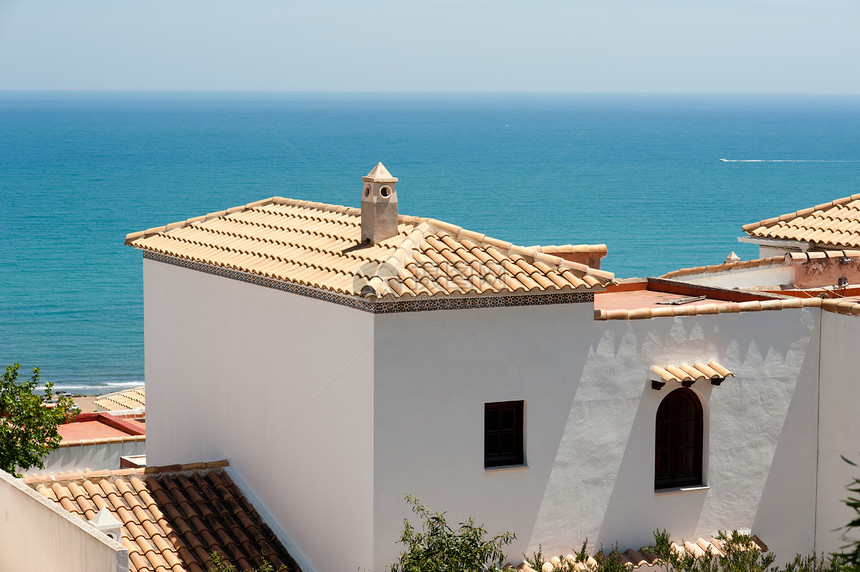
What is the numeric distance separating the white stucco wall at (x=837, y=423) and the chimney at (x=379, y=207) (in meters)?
5.17

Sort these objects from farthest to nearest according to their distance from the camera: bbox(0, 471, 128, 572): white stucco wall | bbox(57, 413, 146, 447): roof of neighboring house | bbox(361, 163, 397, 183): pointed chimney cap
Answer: bbox(57, 413, 146, 447): roof of neighboring house, bbox(361, 163, 397, 183): pointed chimney cap, bbox(0, 471, 128, 572): white stucco wall

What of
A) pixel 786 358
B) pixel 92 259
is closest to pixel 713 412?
pixel 786 358

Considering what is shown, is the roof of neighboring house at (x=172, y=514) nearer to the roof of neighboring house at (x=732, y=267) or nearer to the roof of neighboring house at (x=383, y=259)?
the roof of neighboring house at (x=383, y=259)

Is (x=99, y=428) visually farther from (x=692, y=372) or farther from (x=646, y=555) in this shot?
(x=692, y=372)

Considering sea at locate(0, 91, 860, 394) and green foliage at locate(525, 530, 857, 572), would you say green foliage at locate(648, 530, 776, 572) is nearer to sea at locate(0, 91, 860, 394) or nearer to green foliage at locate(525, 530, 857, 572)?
green foliage at locate(525, 530, 857, 572)

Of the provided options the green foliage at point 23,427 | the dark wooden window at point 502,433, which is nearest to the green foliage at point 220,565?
the dark wooden window at point 502,433

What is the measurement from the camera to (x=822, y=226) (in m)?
18.5

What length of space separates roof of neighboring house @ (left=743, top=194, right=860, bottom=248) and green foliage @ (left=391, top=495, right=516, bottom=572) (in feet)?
28.9

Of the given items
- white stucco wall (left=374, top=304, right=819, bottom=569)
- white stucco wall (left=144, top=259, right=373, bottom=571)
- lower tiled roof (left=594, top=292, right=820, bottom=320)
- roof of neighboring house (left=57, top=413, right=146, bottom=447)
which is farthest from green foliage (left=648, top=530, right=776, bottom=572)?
roof of neighboring house (left=57, top=413, right=146, bottom=447)

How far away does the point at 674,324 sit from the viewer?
1288cm

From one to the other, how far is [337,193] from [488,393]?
102 m

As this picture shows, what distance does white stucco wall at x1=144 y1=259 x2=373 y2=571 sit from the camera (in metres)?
11.9

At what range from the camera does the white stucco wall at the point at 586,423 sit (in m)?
11.7

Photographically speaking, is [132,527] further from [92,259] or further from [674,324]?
[92,259]
